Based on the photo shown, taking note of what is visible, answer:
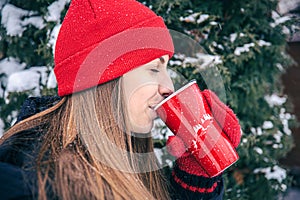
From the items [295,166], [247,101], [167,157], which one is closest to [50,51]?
[167,157]

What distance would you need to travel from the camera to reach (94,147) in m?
1.48

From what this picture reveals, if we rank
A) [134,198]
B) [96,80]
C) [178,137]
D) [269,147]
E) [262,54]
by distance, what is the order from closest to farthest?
[134,198] → [96,80] → [178,137] → [262,54] → [269,147]

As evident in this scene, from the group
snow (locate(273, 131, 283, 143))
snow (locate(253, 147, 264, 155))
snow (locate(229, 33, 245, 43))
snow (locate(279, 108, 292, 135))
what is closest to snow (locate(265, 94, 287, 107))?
snow (locate(279, 108, 292, 135))

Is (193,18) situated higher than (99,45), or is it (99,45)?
(99,45)

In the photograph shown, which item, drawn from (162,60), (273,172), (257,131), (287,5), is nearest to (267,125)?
(257,131)

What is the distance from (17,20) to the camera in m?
3.41

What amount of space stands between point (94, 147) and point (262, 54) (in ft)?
7.54

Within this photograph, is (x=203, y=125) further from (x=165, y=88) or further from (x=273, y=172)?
(x=273, y=172)

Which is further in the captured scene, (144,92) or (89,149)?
(144,92)

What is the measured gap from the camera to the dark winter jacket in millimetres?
1256

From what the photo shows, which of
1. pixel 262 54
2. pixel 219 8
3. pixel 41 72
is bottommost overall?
pixel 262 54

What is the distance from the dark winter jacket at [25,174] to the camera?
1256mm

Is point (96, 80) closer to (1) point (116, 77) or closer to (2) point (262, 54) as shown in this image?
(1) point (116, 77)

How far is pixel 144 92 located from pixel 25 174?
0.57m
